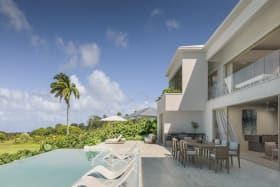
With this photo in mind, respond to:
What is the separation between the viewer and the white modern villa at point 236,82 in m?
10.7

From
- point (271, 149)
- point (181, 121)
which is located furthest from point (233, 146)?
point (181, 121)

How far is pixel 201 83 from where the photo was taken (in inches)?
696

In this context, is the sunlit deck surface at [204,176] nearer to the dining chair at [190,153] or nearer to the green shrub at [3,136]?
the dining chair at [190,153]

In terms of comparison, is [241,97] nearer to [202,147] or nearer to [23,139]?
[202,147]

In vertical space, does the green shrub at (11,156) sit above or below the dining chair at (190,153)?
below

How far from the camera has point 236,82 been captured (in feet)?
44.6

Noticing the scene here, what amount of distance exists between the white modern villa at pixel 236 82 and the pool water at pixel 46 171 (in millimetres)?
7667

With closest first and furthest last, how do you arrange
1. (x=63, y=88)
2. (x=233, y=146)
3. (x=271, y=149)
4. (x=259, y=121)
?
(x=233, y=146)
(x=271, y=149)
(x=259, y=121)
(x=63, y=88)

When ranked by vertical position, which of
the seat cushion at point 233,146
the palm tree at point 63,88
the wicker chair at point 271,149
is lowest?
the wicker chair at point 271,149

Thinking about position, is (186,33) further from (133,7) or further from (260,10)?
(260,10)

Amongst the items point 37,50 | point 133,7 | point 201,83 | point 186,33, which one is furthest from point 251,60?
point 37,50

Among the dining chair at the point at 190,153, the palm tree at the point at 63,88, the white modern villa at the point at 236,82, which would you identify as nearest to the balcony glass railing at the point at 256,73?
the white modern villa at the point at 236,82

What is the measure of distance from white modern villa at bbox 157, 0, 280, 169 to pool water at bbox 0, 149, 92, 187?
7667 millimetres

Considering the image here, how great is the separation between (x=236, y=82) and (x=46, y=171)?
32.7 feet
